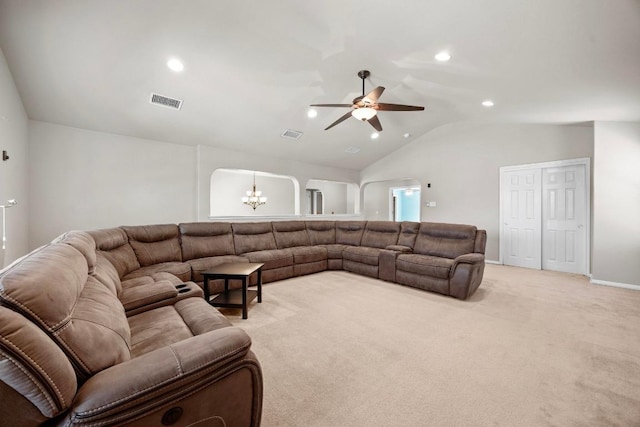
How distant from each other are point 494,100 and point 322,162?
4.04m

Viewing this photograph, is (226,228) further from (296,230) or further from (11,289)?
(11,289)

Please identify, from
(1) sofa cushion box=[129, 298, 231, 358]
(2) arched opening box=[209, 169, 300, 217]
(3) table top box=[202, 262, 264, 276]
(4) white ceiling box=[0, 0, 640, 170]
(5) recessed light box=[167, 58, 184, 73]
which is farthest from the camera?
(2) arched opening box=[209, 169, 300, 217]

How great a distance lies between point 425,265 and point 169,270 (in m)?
3.45

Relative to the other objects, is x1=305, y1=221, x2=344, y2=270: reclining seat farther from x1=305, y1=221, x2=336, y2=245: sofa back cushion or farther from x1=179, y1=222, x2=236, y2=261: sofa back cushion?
x1=179, y1=222, x2=236, y2=261: sofa back cushion

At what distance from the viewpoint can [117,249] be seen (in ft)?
10.3

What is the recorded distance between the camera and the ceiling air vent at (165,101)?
3.83 meters

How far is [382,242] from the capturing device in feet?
17.0

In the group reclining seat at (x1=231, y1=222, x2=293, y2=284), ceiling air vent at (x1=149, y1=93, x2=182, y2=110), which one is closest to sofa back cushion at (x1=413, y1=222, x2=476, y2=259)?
reclining seat at (x1=231, y1=222, x2=293, y2=284)

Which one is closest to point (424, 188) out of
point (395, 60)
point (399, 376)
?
point (395, 60)

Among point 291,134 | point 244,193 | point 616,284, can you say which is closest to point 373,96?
point 291,134

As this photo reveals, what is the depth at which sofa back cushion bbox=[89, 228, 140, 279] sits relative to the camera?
284cm

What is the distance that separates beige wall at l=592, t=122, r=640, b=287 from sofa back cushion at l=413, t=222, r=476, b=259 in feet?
7.07

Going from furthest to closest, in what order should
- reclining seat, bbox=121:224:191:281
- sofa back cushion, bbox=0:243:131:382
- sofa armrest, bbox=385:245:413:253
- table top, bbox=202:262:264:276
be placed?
sofa armrest, bbox=385:245:413:253, reclining seat, bbox=121:224:191:281, table top, bbox=202:262:264:276, sofa back cushion, bbox=0:243:131:382

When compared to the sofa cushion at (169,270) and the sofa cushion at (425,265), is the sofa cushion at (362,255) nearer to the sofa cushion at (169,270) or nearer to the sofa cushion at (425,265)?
the sofa cushion at (425,265)
